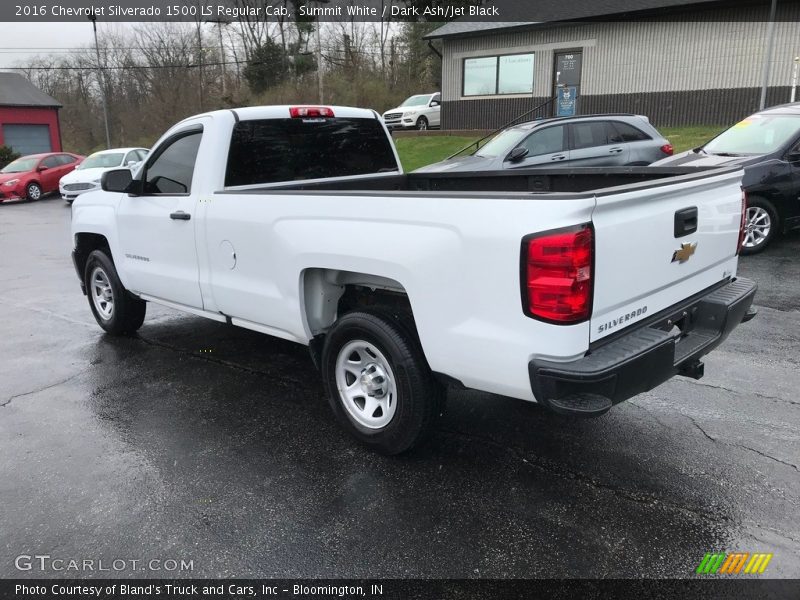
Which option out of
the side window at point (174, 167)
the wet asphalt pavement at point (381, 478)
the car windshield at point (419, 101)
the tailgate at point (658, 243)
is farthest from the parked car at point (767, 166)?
the car windshield at point (419, 101)

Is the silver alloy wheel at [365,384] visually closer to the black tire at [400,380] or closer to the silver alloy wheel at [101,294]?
the black tire at [400,380]

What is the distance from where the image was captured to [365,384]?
3750 mm

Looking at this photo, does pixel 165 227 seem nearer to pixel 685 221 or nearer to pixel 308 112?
pixel 308 112

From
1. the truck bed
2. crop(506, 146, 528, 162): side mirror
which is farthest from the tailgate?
crop(506, 146, 528, 162): side mirror

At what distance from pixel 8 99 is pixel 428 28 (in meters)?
25.7

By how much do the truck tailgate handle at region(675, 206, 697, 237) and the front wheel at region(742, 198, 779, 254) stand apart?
233 inches

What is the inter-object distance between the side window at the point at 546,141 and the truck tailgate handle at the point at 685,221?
7790 millimetres

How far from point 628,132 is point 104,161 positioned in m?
16.6

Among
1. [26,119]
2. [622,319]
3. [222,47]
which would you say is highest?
[222,47]

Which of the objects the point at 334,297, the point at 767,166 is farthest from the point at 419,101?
the point at 334,297

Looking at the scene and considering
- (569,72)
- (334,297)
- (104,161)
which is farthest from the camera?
(569,72)

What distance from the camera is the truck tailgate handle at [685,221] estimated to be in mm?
3244

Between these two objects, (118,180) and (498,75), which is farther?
(498,75)

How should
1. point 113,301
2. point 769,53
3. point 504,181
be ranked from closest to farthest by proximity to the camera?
point 504,181 → point 113,301 → point 769,53
